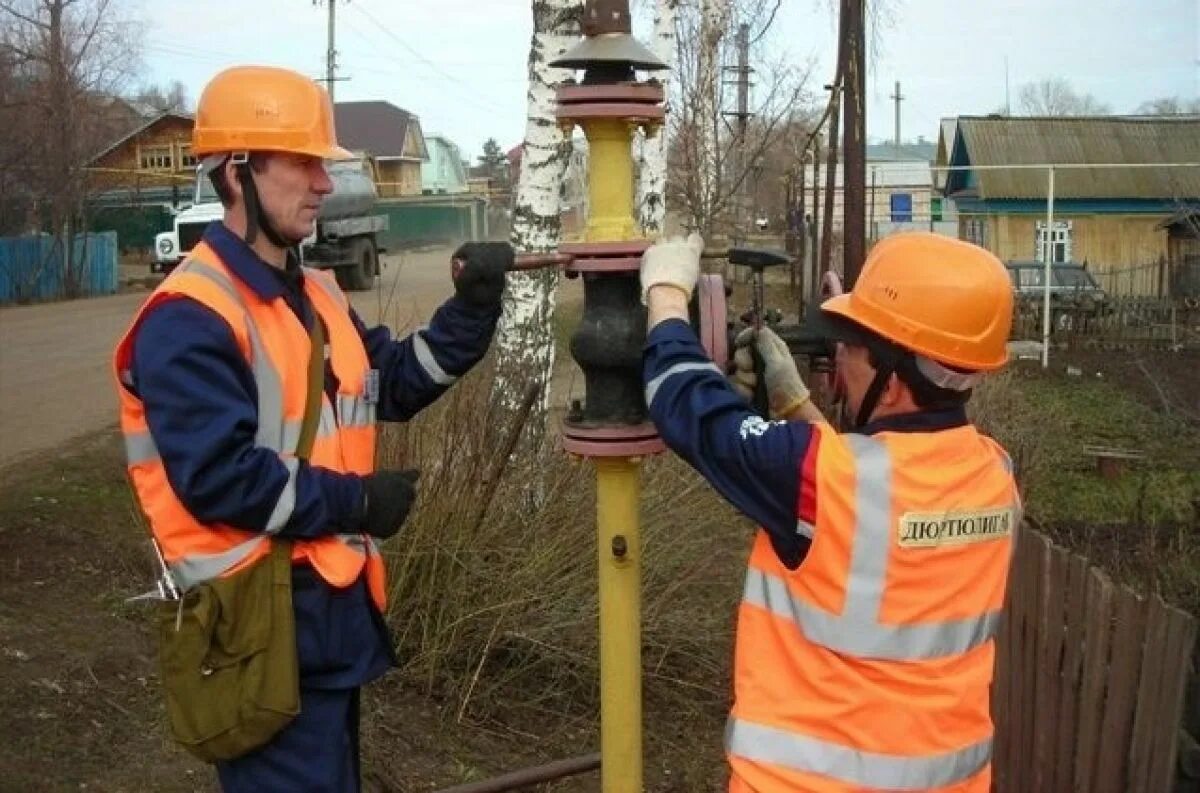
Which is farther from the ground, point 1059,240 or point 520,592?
point 1059,240

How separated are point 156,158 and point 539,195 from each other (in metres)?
47.1

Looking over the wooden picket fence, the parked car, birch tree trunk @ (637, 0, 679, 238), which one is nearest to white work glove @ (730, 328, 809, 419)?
the wooden picket fence

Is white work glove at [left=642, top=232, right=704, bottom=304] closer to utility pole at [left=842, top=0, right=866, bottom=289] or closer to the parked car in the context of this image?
utility pole at [left=842, top=0, right=866, bottom=289]

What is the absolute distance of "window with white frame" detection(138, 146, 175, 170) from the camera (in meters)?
49.8

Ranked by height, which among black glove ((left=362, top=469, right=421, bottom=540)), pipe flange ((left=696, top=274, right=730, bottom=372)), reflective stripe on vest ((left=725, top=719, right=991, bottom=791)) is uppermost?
pipe flange ((left=696, top=274, right=730, bottom=372))

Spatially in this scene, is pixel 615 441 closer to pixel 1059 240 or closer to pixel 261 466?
pixel 261 466

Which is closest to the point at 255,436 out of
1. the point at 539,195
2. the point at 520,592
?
the point at 520,592

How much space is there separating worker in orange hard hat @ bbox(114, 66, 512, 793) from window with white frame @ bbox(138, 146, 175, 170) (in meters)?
49.5

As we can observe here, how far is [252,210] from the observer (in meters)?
2.65

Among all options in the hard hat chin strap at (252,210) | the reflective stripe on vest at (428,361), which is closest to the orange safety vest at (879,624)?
the reflective stripe on vest at (428,361)

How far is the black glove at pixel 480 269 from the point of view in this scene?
283cm

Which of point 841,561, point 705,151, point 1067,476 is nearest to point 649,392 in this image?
point 841,561

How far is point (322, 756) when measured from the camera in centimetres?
261

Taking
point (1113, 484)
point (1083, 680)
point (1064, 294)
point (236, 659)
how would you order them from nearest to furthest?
1. point (236, 659)
2. point (1083, 680)
3. point (1113, 484)
4. point (1064, 294)
